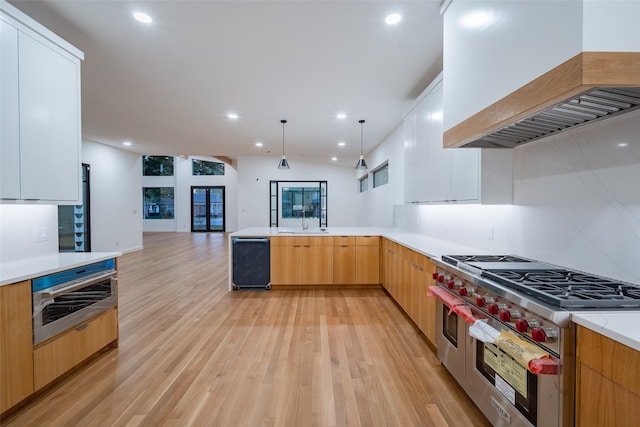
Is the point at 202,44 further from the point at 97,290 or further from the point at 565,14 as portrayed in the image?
the point at 565,14

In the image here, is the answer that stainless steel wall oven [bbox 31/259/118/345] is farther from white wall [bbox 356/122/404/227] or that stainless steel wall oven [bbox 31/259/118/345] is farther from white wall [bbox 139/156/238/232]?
white wall [bbox 139/156/238/232]

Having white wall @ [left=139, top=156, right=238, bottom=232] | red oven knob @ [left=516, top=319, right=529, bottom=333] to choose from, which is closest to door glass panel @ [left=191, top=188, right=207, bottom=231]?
white wall @ [left=139, top=156, right=238, bottom=232]

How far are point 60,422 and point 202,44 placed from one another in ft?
9.87

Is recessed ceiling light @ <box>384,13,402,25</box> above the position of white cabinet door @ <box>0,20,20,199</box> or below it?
above

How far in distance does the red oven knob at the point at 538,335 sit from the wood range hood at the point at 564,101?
3.21 ft

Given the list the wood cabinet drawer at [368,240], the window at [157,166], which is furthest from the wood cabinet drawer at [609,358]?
the window at [157,166]

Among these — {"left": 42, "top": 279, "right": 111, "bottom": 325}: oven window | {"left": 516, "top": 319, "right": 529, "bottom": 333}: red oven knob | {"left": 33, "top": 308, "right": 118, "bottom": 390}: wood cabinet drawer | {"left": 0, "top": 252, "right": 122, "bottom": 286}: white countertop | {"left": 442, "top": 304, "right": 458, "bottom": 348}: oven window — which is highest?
{"left": 0, "top": 252, "right": 122, "bottom": 286}: white countertop

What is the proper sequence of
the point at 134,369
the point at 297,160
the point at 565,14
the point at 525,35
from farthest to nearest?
the point at 297,160
the point at 134,369
the point at 525,35
the point at 565,14

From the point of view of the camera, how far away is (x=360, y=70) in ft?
10.2

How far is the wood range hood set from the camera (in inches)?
41.4

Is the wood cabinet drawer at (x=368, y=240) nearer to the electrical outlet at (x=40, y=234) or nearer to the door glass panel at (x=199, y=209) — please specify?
the electrical outlet at (x=40, y=234)

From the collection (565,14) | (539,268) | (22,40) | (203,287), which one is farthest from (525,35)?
(203,287)

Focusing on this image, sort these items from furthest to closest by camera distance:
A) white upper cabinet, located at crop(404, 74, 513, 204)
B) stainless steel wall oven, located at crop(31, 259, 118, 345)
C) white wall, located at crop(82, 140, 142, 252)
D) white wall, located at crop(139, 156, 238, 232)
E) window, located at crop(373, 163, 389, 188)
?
1. white wall, located at crop(139, 156, 238, 232)
2. white wall, located at crop(82, 140, 142, 252)
3. window, located at crop(373, 163, 389, 188)
4. white upper cabinet, located at crop(404, 74, 513, 204)
5. stainless steel wall oven, located at crop(31, 259, 118, 345)

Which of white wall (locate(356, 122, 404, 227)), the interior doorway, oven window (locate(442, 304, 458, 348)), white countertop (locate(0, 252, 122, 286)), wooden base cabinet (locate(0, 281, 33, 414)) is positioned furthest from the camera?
the interior doorway
